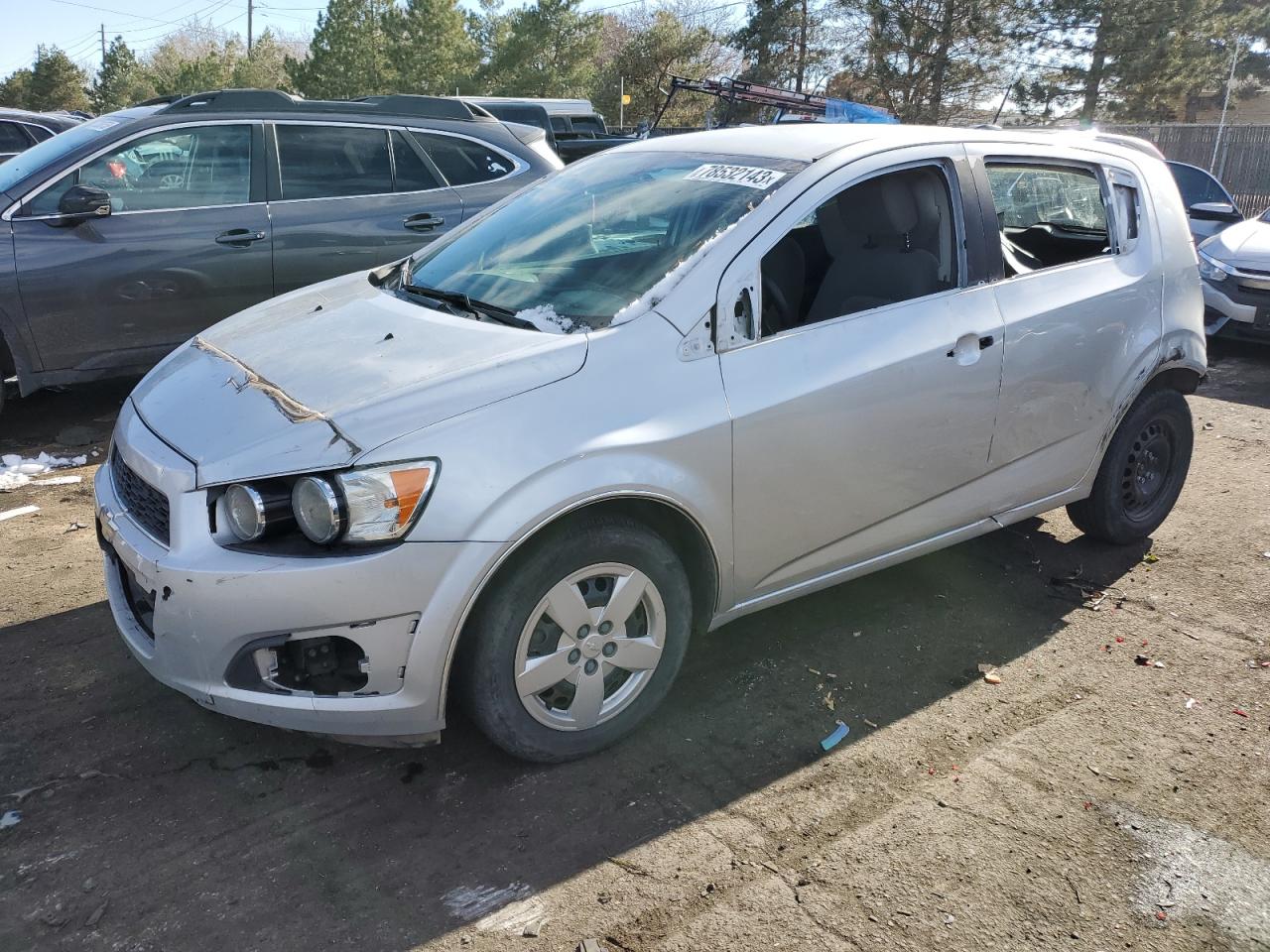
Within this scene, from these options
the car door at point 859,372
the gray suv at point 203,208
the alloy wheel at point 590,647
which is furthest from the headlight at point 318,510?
the gray suv at point 203,208

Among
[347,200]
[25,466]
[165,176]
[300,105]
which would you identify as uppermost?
[300,105]

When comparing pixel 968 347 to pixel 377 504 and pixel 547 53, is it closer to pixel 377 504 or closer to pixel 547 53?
pixel 377 504

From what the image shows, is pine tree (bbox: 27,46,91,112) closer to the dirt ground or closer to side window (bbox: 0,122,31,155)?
side window (bbox: 0,122,31,155)

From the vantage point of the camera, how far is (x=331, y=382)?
9.54 feet

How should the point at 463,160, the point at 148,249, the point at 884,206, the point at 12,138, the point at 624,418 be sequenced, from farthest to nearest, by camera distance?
the point at 12,138, the point at 463,160, the point at 148,249, the point at 884,206, the point at 624,418

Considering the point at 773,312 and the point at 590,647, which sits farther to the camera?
the point at 773,312

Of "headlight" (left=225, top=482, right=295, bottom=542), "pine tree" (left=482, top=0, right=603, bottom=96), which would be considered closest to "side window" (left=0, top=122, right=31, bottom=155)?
"headlight" (left=225, top=482, right=295, bottom=542)

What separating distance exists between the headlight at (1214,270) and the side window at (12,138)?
471 inches

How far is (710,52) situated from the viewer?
168ft

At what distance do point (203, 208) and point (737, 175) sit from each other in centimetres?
391

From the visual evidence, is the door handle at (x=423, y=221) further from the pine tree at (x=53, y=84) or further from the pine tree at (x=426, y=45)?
the pine tree at (x=53, y=84)

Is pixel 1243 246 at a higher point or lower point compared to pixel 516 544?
higher

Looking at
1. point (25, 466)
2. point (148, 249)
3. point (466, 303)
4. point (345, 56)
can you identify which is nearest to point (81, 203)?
point (148, 249)

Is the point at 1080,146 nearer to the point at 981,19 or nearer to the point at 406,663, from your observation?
the point at 406,663
